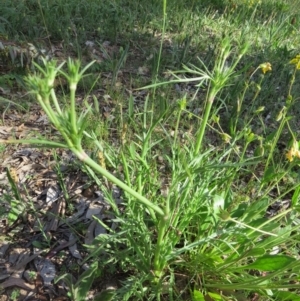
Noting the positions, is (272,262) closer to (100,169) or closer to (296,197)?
(296,197)

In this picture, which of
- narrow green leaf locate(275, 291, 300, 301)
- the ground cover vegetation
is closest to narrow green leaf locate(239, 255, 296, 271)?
the ground cover vegetation

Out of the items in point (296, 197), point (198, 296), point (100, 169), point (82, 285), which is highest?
point (100, 169)

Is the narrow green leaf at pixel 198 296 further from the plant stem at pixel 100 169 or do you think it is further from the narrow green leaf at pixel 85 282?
the plant stem at pixel 100 169

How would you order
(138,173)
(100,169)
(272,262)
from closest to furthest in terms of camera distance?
(100,169) → (272,262) → (138,173)

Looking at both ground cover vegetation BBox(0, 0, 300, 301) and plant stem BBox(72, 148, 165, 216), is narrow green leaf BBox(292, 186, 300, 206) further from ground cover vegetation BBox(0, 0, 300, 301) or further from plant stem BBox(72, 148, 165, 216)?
plant stem BBox(72, 148, 165, 216)

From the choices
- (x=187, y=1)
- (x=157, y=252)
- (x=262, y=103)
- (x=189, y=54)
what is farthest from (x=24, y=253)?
(x=187, y=1)

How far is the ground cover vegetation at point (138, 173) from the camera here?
3.57 ft

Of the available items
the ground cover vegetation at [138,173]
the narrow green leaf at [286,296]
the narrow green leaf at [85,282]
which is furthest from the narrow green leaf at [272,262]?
the narrow green leaf at [85,282]

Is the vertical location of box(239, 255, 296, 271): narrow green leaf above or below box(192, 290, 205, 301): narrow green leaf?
above

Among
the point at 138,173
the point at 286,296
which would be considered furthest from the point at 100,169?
the point at 286,296

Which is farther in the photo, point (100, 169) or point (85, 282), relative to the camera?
point (85, 282)

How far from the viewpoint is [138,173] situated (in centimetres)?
124

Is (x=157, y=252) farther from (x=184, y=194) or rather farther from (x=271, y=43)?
(x=271, y=43)

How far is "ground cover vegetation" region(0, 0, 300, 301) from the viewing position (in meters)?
1.09
